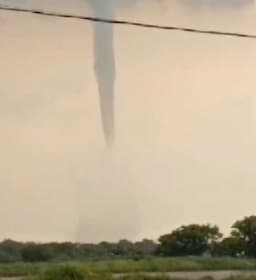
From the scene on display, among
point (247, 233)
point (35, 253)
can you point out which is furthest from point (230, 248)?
point (35, 253)

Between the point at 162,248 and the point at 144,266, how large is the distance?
1.40m

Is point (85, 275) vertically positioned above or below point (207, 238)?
below

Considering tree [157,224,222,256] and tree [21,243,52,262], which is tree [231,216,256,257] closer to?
tree [157,224,222,256]

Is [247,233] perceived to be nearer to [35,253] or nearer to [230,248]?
[230,248]

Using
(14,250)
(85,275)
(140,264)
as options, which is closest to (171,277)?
(140,264)

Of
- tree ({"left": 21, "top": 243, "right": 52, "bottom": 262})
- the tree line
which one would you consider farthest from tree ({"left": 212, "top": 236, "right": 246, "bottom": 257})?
tree ({"left": 21, "top": 243, "right": 52, "bottom": 262})

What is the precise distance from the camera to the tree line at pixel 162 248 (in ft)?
57.9

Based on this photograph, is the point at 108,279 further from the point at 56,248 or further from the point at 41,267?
the point at 56,248

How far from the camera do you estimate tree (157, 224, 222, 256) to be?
17.8 meters

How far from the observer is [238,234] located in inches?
727

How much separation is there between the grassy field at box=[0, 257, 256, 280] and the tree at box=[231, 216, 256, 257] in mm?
314

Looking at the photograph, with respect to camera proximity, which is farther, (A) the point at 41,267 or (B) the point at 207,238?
(B) the point at 207,238

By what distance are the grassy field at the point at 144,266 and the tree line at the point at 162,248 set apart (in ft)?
1.10

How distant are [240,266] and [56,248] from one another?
3.78 meters
